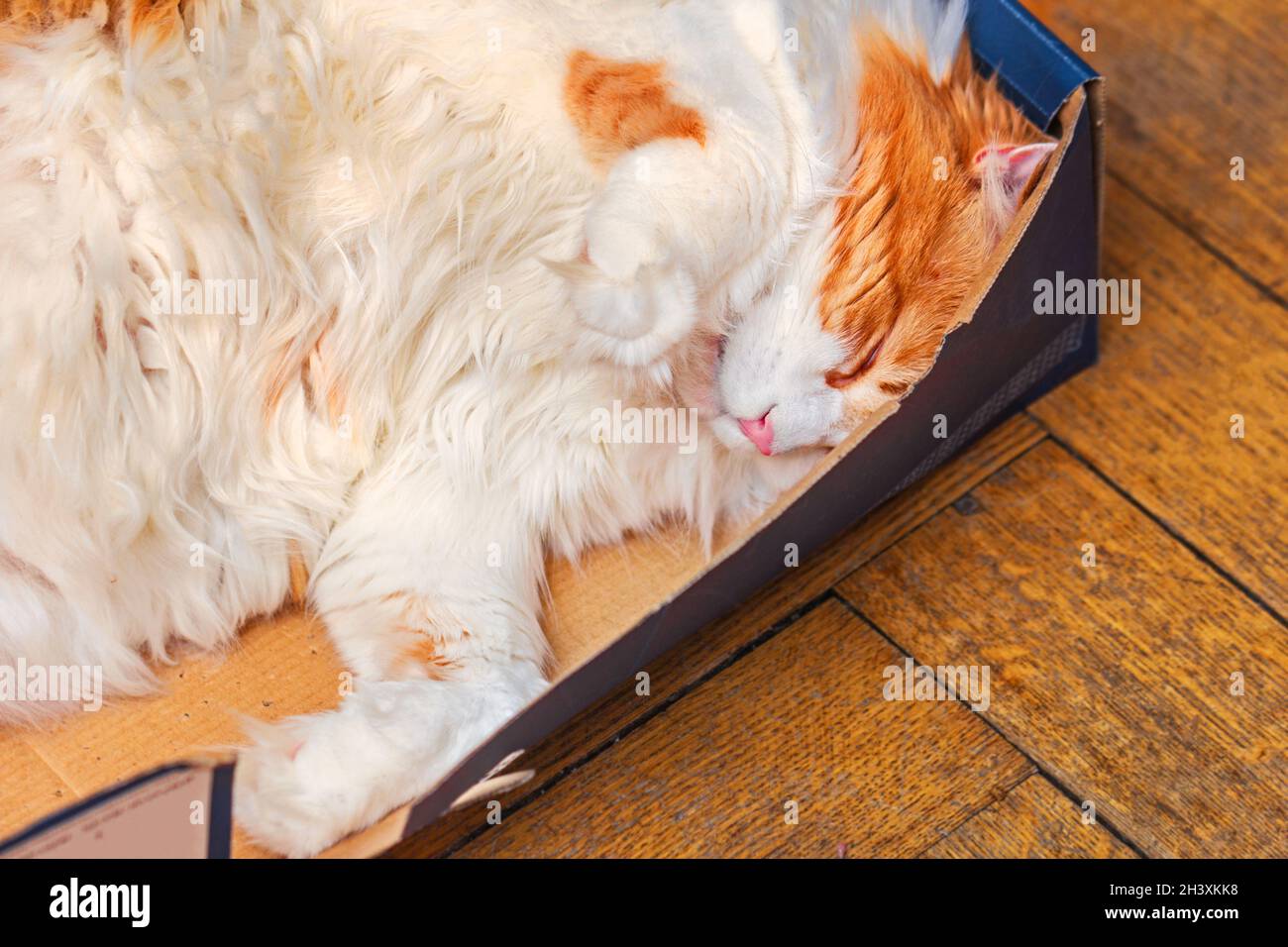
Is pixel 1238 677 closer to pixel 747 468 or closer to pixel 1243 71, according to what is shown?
pixel 747 468

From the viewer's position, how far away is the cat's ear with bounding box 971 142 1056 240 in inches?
46.4

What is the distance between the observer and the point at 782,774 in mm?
1237

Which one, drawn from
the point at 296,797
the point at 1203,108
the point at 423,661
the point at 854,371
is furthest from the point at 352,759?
the point at 1203,108

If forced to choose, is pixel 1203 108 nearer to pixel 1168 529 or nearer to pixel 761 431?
pixel 1168 529

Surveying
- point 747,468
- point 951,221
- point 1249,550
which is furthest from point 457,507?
point 1249,550

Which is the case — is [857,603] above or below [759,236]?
below

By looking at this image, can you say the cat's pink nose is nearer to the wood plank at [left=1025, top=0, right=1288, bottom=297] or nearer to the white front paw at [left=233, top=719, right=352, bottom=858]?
the white front paw at [left=233, top=719, right=352, bottom=858]

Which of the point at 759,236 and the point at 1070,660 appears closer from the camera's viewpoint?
the point at 759,236

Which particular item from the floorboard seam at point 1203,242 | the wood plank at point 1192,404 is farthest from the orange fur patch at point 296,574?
the floorboard seam at point 1203,242

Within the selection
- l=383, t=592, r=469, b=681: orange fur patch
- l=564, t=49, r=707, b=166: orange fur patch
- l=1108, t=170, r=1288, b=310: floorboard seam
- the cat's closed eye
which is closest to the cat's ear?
Result: the cat's closed eye

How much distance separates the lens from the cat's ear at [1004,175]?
1178 millimetres

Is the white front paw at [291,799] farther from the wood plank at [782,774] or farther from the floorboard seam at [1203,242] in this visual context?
the floorboard seam at [1203,242]

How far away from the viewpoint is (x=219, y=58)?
1104mm

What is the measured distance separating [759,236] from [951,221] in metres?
0.20
